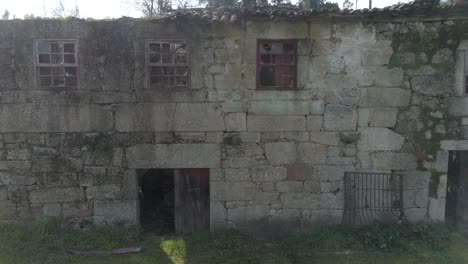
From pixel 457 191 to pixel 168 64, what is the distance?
563 centimetres

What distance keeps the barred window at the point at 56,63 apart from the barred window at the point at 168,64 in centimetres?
126

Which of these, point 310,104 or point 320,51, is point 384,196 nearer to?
point 310,104

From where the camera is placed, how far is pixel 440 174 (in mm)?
6457

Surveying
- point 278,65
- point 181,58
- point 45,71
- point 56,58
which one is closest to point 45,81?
point 45,71

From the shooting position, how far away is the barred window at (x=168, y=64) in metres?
6.26

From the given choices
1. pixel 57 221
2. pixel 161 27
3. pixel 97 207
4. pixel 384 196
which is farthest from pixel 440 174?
pixel 57 221

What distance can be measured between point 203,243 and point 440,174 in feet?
13.9

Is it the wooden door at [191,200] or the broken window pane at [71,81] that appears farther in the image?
the wooden door at [191,200]

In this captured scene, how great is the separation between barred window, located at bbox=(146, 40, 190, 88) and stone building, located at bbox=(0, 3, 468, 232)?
0.7 inches

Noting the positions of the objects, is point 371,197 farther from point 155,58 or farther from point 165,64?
point 155,58

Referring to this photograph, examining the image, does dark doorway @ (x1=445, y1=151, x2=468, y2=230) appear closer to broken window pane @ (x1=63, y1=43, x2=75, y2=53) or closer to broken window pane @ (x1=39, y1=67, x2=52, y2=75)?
broken window pane @ (x1=63, y1=43, x2=75, y2=53)

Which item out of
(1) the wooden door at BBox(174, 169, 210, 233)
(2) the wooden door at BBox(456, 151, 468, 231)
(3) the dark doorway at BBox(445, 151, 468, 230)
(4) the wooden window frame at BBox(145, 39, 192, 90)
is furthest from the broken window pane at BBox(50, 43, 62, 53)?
(2) the wooden door at BBox(456, 151, 468, 231)

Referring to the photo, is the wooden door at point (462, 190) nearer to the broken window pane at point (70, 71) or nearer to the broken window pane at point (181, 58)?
the broken window pane at point (181, 58)

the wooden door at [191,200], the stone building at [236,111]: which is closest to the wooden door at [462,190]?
the stone building at [236,111]
